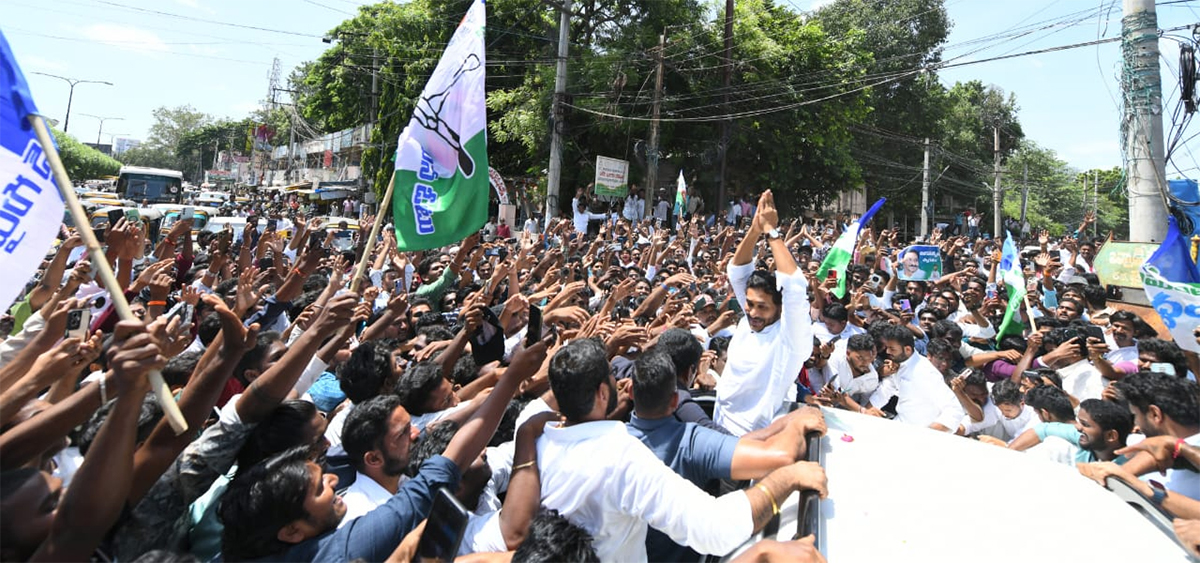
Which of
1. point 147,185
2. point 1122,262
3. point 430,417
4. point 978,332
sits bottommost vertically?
point 430,417

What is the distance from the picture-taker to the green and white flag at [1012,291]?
644 cm

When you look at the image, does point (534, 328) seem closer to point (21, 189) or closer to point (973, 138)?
point (21, 189)

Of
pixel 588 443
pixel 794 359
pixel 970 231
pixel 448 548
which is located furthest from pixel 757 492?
pixel 970 231

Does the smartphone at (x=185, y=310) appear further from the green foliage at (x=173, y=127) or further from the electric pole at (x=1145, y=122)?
the green foliage at (x=173, y=127)

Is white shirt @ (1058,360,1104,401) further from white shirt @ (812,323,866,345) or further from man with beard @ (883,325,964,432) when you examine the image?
white shirt @ (812,323,866,345)

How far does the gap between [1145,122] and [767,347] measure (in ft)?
28.3

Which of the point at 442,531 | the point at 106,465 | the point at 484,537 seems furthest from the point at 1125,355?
the point at 106,465

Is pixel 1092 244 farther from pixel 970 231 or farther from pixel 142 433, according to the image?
pixel 142 433

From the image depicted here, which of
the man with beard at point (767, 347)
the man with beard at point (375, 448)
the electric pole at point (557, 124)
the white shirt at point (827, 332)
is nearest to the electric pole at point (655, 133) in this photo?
the electric pole at point (557, 124)

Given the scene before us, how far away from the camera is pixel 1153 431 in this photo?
10.3 ft

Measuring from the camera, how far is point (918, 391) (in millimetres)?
4398

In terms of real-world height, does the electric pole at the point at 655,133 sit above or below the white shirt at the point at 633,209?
above

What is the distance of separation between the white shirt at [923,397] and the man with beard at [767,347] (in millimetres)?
1687

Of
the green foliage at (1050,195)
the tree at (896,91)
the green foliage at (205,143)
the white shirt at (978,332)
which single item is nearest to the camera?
the white shirt at (978,332)
